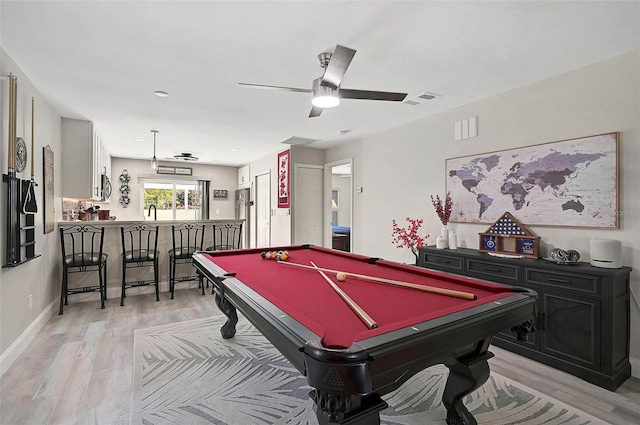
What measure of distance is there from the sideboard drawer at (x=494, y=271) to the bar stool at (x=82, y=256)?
168 inches

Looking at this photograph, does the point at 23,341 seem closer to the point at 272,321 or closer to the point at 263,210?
the point at 272,321

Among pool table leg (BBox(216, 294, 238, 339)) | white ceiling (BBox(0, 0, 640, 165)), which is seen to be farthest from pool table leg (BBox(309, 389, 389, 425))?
pool table leg (BBox(216, 294, 238, 339))

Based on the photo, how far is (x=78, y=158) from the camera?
430cm

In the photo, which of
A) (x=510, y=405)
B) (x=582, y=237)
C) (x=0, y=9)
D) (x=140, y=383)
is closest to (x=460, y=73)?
(x=582, y=237)

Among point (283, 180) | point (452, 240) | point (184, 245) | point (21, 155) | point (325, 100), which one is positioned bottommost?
point (184, 245)

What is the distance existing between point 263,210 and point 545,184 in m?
5.67

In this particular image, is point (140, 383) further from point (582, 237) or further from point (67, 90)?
point (582, 237)

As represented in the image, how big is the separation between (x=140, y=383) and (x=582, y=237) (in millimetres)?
3659

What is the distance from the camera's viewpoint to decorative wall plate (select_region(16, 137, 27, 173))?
2642 millimetres

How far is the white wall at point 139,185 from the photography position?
24.7 feet

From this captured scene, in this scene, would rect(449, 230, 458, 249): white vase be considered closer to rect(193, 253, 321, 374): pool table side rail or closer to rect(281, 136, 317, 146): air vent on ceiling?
rect(193, 253, 321, 374): pool table side rail

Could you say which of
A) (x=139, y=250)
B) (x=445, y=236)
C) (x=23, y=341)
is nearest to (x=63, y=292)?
(x=139, y=250)

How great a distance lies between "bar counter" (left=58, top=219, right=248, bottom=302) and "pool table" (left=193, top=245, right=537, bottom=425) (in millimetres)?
2903

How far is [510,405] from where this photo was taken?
205cm
